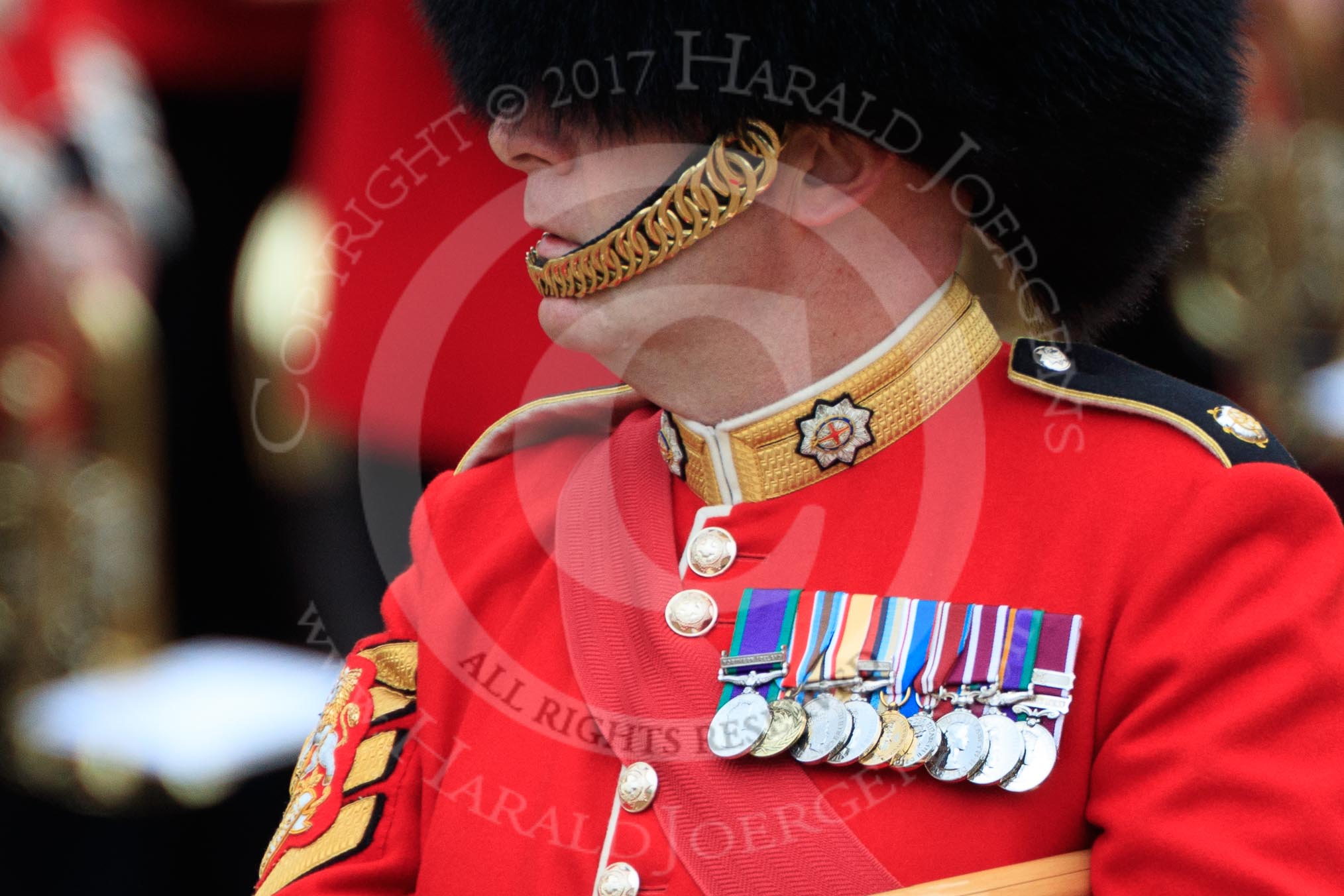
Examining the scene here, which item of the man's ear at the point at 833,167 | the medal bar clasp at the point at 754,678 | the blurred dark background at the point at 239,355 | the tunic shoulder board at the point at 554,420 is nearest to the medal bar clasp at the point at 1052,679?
the medal bar clasp at the point at 754,678

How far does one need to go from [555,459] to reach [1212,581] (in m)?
0.79

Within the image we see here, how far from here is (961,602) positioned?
1.34 m

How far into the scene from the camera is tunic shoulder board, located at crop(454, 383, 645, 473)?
1734 mm

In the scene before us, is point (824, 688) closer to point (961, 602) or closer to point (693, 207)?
point (961, 602)

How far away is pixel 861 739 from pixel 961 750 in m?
0.09

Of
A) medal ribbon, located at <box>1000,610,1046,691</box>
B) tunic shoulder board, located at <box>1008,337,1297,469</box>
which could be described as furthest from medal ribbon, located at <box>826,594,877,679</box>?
tunic shoulder board, located at <box>1008,337,1297,469</box>

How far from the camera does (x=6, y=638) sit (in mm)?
3098

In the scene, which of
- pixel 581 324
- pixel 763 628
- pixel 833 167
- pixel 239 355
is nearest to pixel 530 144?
pixel 581 324

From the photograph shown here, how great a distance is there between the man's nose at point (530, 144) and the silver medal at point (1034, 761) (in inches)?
27.1

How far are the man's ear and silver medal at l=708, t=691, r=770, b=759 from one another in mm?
443

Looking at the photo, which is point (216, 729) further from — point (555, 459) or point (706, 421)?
point (706, 421)

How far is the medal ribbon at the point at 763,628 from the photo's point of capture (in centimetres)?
135

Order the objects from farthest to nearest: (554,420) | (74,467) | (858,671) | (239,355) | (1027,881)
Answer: (74,467) → (239,355) → (554,420) → (858,671) → (1027,881)

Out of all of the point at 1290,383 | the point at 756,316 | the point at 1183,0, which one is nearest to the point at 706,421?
the point at 756,316
